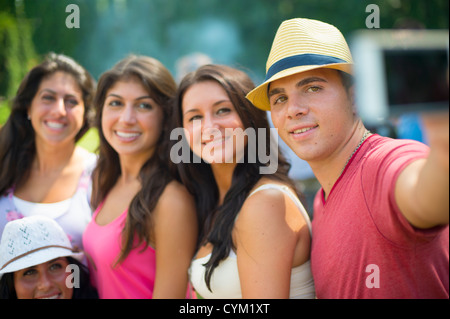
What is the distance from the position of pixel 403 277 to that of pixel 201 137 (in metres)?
1.36

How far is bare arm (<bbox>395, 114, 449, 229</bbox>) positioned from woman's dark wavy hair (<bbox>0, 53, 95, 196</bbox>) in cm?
275

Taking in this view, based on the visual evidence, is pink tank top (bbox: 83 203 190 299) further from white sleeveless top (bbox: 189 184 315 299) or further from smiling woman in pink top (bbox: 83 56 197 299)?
white sleeveless top (bbox: 189 184 315 299)

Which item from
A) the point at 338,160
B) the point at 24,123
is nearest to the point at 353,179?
the point at 338,160

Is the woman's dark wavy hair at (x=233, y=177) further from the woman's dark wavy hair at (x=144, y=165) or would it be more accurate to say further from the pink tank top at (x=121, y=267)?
the pink tank top at (x=121, y=267)

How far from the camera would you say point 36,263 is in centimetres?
222

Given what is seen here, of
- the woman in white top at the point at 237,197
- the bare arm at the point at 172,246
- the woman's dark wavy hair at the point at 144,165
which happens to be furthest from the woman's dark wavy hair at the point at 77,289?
the woman in white top at the point at 237,197

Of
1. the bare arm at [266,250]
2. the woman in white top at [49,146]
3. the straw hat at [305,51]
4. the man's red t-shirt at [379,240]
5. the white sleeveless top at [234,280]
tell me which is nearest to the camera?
the man's red t-shirt at [379,240]

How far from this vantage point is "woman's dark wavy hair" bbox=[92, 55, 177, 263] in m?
2.38

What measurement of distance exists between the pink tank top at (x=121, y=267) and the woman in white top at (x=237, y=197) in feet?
1.17

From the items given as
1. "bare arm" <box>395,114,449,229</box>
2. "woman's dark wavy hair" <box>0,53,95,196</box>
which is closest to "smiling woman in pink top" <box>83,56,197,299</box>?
"woman's dark wavy hair" <box>0,53,95,196</box>

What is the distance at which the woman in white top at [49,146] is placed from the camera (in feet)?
9.23

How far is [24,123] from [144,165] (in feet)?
4.01

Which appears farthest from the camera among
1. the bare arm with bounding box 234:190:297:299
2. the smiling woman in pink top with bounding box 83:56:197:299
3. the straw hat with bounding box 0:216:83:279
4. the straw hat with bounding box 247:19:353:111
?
the smiling woman in pink top with bounding box 83:56:197:299

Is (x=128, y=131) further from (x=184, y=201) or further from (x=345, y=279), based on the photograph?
(x=345, y=279)
